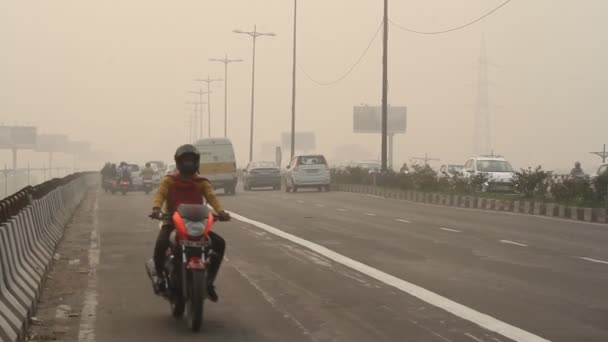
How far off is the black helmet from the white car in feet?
138

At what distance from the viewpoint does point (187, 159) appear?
32.5ft

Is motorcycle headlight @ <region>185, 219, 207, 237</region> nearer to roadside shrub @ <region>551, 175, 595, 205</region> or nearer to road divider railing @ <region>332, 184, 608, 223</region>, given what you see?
road divider railing @ <region>332, 184, 608, 223</region>

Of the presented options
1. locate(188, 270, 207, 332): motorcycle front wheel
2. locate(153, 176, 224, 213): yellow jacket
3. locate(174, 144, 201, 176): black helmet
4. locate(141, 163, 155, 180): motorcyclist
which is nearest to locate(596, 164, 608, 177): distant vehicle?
locate(153, 176, 224, 213): yellow jacket

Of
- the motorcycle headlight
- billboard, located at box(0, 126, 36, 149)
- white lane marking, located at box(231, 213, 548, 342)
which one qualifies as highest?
billboard, located at box(0, 126, 36, 149)

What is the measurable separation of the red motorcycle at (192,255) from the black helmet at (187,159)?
601mm

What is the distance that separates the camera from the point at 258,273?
14.0 m

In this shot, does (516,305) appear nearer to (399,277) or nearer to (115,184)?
(399,277)

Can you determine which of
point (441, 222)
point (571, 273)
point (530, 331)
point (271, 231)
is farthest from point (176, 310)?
point (441, 222)

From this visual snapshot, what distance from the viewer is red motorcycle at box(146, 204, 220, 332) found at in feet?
29.7

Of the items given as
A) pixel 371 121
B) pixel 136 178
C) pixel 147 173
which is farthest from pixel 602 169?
pixel 371 121

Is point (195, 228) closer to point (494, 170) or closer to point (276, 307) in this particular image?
point (276, 307)

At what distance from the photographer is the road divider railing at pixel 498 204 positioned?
2886 cm

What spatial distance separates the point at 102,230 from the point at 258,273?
1013 cm

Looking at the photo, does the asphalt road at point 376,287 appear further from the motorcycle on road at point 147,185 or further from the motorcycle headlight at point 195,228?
the motorcycle on road at point 147,185
